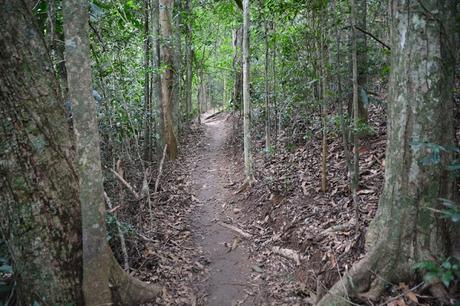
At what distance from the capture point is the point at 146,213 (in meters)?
7.23

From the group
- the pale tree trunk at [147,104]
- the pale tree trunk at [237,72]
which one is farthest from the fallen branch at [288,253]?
the pale tree trunk at [237,72]

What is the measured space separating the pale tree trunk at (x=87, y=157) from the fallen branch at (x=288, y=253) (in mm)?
2813

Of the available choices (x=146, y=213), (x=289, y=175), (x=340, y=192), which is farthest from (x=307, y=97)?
(x=146, y=213)

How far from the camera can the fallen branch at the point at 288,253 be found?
5.39 m

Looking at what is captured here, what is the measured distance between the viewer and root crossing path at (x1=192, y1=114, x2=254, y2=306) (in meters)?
5.22

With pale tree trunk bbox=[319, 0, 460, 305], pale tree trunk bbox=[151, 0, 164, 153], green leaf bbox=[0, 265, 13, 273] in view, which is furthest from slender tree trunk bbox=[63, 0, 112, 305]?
pale tree trunk bbox=[151, 0, 164, 153]

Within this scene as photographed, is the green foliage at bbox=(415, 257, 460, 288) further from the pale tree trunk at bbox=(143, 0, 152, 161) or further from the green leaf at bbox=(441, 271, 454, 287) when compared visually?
the pale tree trunk at bbox=(143, 0, 152, 161)

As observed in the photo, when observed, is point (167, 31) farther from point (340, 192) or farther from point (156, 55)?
point (340, 192)

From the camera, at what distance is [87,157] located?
11.6 ft

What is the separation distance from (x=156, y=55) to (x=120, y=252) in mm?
5619

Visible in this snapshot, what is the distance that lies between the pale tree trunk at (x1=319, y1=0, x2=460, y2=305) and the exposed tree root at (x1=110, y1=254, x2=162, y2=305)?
103 inches

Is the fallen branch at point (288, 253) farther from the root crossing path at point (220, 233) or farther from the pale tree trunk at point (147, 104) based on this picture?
the pale tree trunk at point (147, 104)

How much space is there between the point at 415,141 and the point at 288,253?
120 inches

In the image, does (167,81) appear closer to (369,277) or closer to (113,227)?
(113,227)
